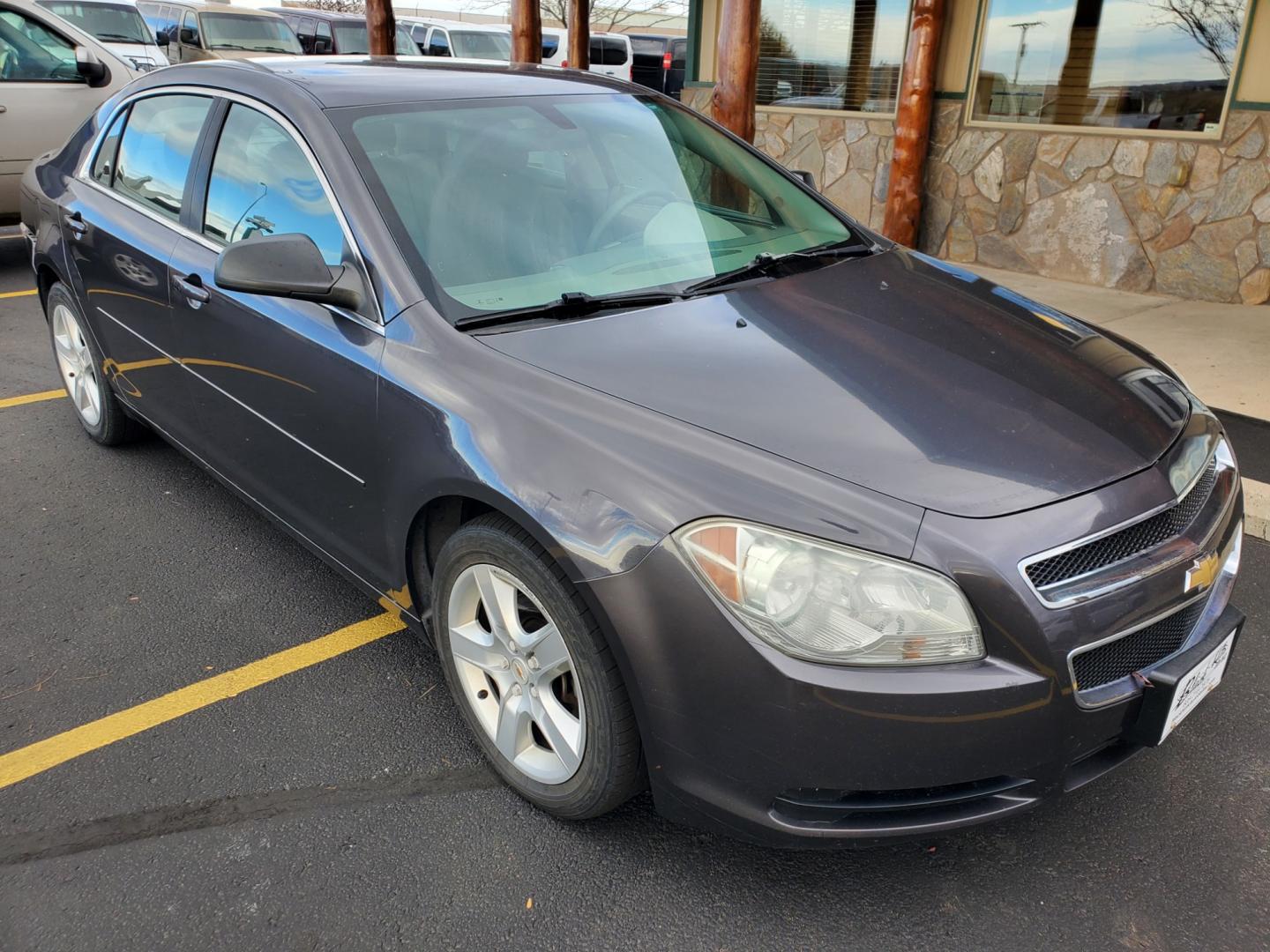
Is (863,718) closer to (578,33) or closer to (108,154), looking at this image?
(108,154)

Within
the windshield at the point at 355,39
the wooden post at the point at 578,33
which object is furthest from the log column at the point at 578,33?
the windshield at the point at 355,39

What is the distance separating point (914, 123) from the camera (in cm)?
777

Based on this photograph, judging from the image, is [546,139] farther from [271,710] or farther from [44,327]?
[44,327]

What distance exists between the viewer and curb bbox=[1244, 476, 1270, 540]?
3717mm

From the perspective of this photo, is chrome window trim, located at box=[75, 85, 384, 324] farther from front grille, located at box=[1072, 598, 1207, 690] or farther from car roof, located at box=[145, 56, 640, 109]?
front grille, located at box=[1072, 598, 1207, 690]

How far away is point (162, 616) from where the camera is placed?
3260 mm

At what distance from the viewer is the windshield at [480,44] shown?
18.9 m

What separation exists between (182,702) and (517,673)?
3.69ft

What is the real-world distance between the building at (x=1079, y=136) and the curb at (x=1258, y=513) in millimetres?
3510

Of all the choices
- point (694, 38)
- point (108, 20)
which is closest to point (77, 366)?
point (694, 38)

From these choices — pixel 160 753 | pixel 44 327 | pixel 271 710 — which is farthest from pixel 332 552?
pixel 44 327

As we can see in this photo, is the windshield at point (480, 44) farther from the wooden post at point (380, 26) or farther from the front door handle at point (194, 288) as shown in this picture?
the front door handle at point (194, 288)

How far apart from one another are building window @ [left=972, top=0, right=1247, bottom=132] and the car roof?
509 centimetres

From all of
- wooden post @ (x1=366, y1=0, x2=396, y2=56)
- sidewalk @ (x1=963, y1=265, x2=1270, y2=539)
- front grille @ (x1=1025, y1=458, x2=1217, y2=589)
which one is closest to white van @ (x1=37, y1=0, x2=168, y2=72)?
wooden post @ (x1=366, y1=0, x2=396, y2=56)
